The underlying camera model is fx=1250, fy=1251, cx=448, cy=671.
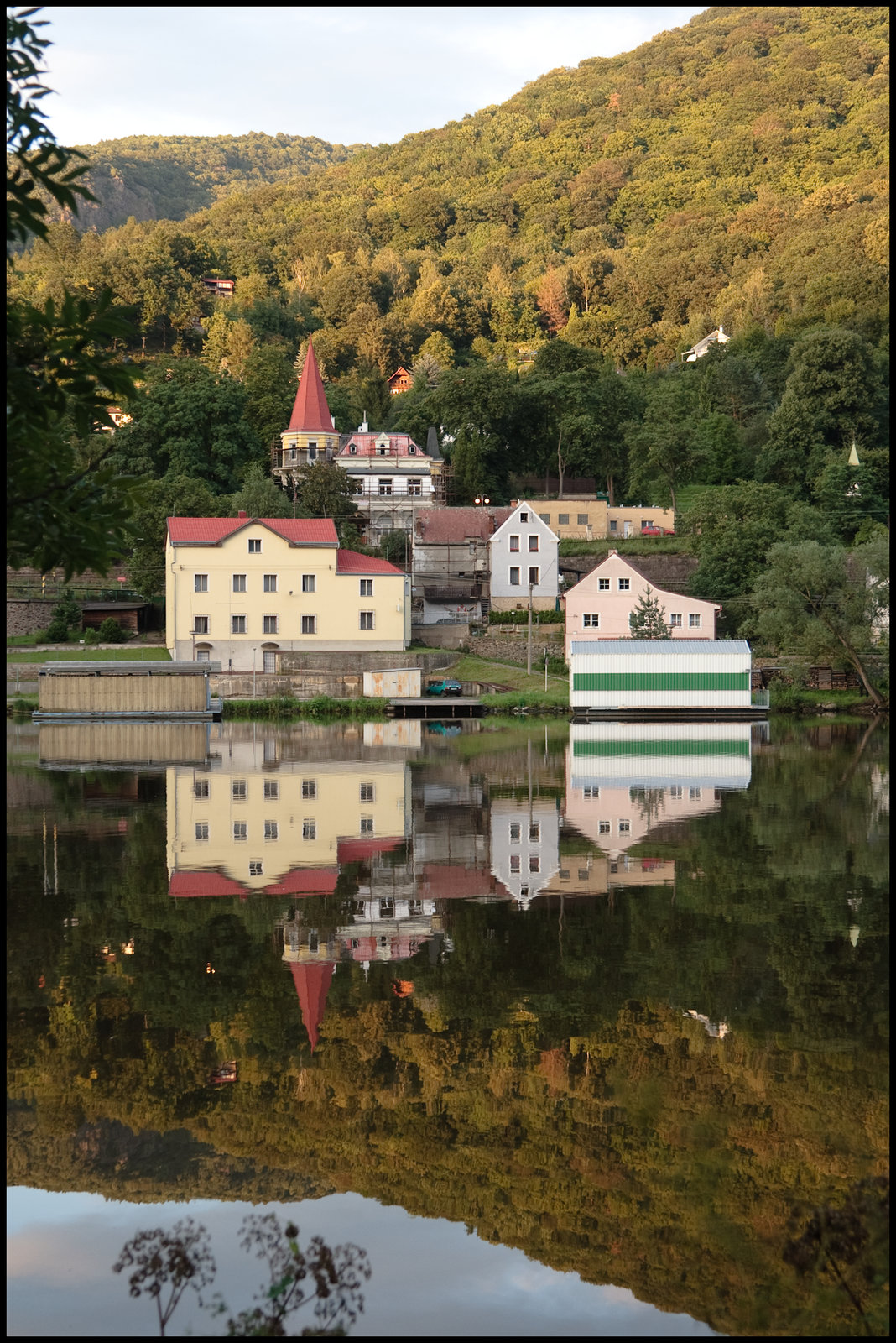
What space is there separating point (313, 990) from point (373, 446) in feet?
225

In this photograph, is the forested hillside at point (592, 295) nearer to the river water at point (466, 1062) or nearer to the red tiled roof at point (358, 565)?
the river water at point (466, 1062)

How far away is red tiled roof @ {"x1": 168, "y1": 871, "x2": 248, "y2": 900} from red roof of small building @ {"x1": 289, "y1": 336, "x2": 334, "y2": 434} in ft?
213

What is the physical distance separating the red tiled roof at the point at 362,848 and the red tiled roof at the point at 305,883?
3.19 feet

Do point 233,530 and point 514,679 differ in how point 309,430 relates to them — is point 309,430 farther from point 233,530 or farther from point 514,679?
point 514,679

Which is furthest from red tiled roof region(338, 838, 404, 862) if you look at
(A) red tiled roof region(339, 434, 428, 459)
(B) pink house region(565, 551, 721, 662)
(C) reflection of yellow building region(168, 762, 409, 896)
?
(A) red tiled roof region(339, 434, 428, 459)

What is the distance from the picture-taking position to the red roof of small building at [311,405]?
3204 inches

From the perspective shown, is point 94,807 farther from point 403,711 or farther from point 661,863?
point 403,711

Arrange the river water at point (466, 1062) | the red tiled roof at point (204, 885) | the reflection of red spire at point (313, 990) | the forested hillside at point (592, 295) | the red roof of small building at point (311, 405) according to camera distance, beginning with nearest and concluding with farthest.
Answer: the river water at point (466, 1062)
the reflection of red spire at point (313, 990)
the red tiled roof at point (204, 885)
the forested hillside at point (592, 295)
the red roof of small building at point (311, 405)

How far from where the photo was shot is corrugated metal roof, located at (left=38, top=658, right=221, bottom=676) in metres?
49.7

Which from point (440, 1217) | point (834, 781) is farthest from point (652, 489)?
point (440, 1217)

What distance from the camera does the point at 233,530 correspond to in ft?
192

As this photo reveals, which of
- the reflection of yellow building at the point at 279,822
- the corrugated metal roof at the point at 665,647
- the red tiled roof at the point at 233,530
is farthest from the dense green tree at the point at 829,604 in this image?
the reflection of yellow building at the point at 279,822

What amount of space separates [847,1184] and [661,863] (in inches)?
443

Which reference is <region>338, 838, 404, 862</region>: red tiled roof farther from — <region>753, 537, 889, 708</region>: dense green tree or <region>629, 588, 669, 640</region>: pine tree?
<region>629, 588, 669, 640</region>: pine tree
